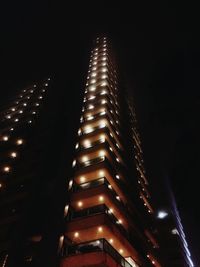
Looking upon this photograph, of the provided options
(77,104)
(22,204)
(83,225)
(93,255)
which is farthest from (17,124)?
(93,255)

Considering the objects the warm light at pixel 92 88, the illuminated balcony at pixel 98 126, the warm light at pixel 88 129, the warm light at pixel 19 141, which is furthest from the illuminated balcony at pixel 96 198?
the warm light at pixel 92 88

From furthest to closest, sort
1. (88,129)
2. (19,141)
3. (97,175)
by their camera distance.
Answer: (19,141) → (88,129) → (97,175)

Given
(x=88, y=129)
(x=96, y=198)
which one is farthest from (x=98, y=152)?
(x=96, y=198)

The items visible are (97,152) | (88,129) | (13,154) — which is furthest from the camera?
(13,154)

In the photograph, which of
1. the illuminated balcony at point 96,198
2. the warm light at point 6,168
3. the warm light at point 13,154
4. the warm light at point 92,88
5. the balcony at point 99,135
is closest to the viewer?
the illuminated balcony at point 96,198

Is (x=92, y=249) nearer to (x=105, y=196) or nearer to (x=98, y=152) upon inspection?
(x=105, y=196)

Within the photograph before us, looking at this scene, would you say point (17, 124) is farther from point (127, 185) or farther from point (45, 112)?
point (127, 185)

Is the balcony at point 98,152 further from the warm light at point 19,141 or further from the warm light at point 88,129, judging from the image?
the warm light at point 19,141

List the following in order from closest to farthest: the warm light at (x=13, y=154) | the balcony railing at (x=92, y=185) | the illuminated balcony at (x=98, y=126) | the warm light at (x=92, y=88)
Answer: the balcony railing at (x=92, y=185), the illuminated balcony at (x=98, y=126), the warm light at (x=13, y=154), the warm light at (x=92, y=88)

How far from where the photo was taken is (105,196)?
24953 mm

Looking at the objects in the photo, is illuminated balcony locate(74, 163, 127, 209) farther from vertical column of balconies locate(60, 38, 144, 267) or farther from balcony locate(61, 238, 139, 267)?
balcony locate(61, 238, 139, 267)

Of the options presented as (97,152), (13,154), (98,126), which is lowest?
(97,152)

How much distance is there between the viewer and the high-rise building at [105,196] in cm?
2191

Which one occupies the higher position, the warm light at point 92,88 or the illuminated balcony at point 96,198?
the warm light at point 92,88
